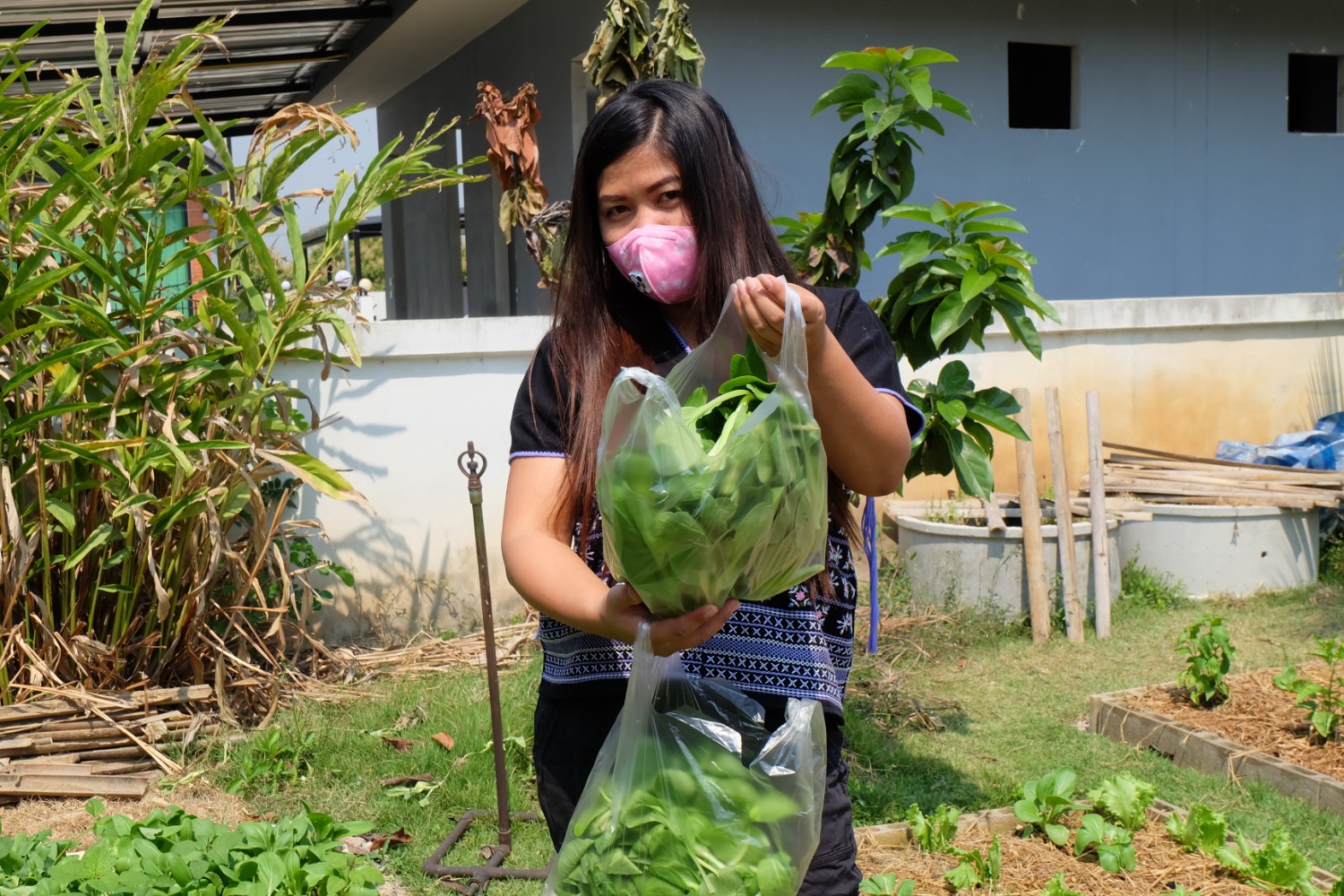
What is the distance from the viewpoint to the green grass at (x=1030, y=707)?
3887 millimetres

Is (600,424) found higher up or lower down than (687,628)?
higher up

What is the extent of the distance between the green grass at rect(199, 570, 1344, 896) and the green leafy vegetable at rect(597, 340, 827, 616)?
233 centimetres

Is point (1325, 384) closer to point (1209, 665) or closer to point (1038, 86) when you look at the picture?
point (1038, 86)

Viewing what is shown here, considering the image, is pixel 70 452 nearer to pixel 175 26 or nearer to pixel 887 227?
pixel 887 227

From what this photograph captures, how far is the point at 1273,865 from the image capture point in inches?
120

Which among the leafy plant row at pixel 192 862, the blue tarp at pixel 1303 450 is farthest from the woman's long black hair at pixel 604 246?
the blue tarp at pixel 1303 450

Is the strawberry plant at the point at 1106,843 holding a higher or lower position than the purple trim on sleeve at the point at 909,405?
lower

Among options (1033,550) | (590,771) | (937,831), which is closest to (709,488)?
(590,771)

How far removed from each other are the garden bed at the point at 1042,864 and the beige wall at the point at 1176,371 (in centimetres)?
334

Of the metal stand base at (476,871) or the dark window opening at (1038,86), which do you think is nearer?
the metal stand base at (476,871)

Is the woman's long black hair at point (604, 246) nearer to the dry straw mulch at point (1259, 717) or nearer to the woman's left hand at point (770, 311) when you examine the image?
the woman's left hand at point (770, 311)

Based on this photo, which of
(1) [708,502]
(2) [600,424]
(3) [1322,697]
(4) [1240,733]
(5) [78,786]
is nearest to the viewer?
(1) [708,502]

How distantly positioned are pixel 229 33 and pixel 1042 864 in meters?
7.87

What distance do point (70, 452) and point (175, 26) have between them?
203 inches
